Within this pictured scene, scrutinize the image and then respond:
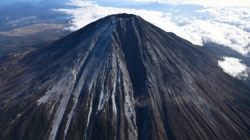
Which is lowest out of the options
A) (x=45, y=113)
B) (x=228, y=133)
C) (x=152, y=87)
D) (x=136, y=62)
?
(x=228, y=133)

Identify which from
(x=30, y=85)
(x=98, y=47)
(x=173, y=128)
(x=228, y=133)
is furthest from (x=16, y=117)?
(x=228, y=133)

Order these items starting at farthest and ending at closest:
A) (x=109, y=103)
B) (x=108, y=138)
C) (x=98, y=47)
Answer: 1. (x=98, y=47)
2. (x=109, y=103)
3. (x=108, y=138)

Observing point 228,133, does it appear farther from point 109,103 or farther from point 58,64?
point 58,64

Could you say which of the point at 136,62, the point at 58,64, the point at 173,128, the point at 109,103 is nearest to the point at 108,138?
the point at 109,103

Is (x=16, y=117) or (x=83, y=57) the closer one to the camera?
(x=16, y=117)

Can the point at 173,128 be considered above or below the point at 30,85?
below

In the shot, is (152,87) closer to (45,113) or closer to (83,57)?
(83,57)

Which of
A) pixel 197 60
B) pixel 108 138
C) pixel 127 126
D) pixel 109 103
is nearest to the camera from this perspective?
pixel 108 138
